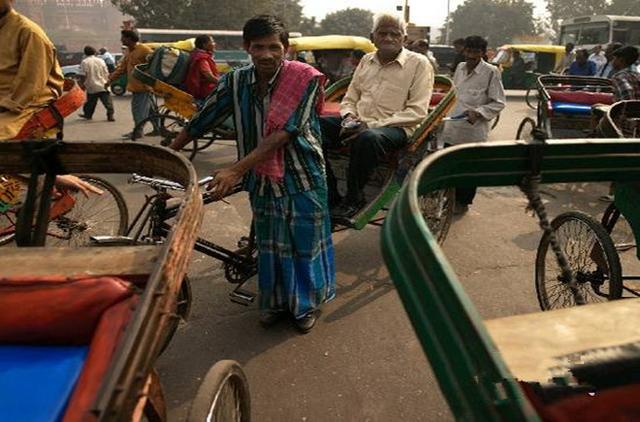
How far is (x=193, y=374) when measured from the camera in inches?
99.3

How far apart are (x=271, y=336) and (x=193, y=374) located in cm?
50

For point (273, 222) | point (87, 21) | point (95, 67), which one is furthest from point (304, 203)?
point (87, 21)

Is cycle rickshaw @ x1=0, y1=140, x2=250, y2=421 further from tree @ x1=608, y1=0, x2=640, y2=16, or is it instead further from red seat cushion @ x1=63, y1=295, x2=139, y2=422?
tree @ x1=608, y1=0, x2=640, y2=16

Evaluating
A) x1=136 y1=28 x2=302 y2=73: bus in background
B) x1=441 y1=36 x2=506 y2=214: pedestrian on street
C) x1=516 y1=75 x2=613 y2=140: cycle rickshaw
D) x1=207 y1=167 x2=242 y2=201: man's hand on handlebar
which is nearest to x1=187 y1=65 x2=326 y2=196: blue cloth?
x1=207 y1=167 x2=242 y2=201: man's hand on handlebar

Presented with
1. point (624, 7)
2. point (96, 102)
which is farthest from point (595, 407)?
point (624, 7)

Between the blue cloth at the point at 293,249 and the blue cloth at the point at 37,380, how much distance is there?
1.49 meters

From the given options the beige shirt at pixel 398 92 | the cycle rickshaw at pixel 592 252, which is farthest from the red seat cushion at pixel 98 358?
the beige shirt at pixel 398 92

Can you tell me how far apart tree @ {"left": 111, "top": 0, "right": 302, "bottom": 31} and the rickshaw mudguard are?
3093cm

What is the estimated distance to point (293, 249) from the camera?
9.18 feet

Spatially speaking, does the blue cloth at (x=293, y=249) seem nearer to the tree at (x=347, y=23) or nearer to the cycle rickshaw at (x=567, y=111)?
the cycle rickshaw at (x=567, y=111)

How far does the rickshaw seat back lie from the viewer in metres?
6.18

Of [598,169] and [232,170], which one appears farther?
[232,170]

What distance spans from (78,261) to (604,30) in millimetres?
18588

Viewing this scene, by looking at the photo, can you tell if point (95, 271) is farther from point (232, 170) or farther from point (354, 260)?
point (354, 260)
